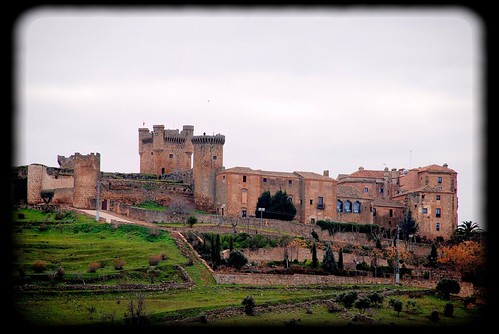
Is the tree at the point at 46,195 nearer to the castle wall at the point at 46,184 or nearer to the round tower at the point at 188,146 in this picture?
the castle wall at the point at 46,184

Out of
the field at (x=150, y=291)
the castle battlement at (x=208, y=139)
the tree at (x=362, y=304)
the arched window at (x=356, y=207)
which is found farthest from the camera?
the arched window at (x=356, y=207)

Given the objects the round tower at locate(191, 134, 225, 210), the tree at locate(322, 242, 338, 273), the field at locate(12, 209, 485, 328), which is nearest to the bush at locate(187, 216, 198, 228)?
the field at locate(12, 209, 485, 328)

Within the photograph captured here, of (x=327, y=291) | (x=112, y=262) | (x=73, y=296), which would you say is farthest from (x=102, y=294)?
(x=327, y=291)

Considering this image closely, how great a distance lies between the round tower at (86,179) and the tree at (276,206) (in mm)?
11773

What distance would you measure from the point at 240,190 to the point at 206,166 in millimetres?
3403

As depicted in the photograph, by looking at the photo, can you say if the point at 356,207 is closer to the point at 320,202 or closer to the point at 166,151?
the point at 320,202

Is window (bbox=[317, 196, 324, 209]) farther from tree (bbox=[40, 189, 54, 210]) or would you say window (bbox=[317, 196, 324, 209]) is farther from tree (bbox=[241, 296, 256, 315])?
tree (bbox=[241, 296, 256, 315])

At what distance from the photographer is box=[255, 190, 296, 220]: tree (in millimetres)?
62250

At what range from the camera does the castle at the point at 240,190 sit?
60.5m

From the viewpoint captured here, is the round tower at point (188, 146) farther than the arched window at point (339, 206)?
Yes

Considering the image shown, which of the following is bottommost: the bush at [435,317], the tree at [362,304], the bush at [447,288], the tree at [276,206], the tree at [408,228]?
the bush at [435,317]

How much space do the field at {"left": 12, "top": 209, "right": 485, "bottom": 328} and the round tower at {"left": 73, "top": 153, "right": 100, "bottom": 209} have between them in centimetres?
795

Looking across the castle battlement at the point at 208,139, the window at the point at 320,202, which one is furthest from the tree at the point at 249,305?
the castle battlement at the point at 208,139

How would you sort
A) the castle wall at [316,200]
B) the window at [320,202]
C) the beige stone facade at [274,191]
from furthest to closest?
the window at [320,202]
the castle wall at [316,200]
the beige stone facade at [274,191]
